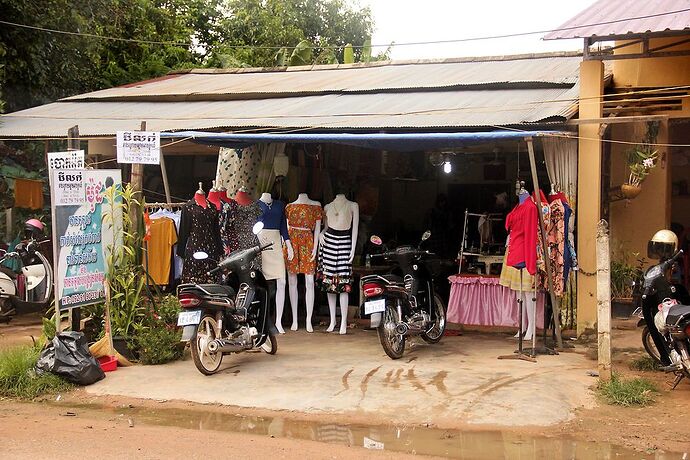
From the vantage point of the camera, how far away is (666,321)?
6316 millimetres

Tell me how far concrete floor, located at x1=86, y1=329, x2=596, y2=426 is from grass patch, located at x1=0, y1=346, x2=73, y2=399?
32 cm

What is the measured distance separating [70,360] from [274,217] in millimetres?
3045

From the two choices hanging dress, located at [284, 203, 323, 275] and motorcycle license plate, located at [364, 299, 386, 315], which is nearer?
motorcycle license plate, located at [364, 299, 386, 315]

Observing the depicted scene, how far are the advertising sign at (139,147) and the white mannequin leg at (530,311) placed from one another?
4.12 m

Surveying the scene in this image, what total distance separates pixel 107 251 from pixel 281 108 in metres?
3.25

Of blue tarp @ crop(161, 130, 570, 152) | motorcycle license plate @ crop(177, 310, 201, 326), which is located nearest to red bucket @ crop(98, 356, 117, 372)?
motorcycle license plate @ crop(177, 310, 201, 326)

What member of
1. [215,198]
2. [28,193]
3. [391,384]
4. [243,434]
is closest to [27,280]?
[28,193]

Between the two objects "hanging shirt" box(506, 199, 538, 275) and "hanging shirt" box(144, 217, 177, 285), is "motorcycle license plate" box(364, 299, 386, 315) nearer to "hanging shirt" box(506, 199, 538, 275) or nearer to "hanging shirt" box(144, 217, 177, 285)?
"hanging shirt" box(506, 199, 538, 275)

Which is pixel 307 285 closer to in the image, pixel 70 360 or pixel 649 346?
pixel 70 360

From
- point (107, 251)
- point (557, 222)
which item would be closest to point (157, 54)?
point (107, 251)

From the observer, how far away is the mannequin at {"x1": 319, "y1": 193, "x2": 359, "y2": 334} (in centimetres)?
917

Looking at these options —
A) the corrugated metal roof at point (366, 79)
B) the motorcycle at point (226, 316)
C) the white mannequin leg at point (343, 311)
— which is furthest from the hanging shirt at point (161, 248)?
the corrugated metal roof at point (366, 79)

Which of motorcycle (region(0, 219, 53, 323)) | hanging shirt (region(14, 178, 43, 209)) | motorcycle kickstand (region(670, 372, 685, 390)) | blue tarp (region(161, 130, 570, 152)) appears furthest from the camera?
hanging shirt (region(14, 178, 43, 209))

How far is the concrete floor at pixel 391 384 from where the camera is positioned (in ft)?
19.7
